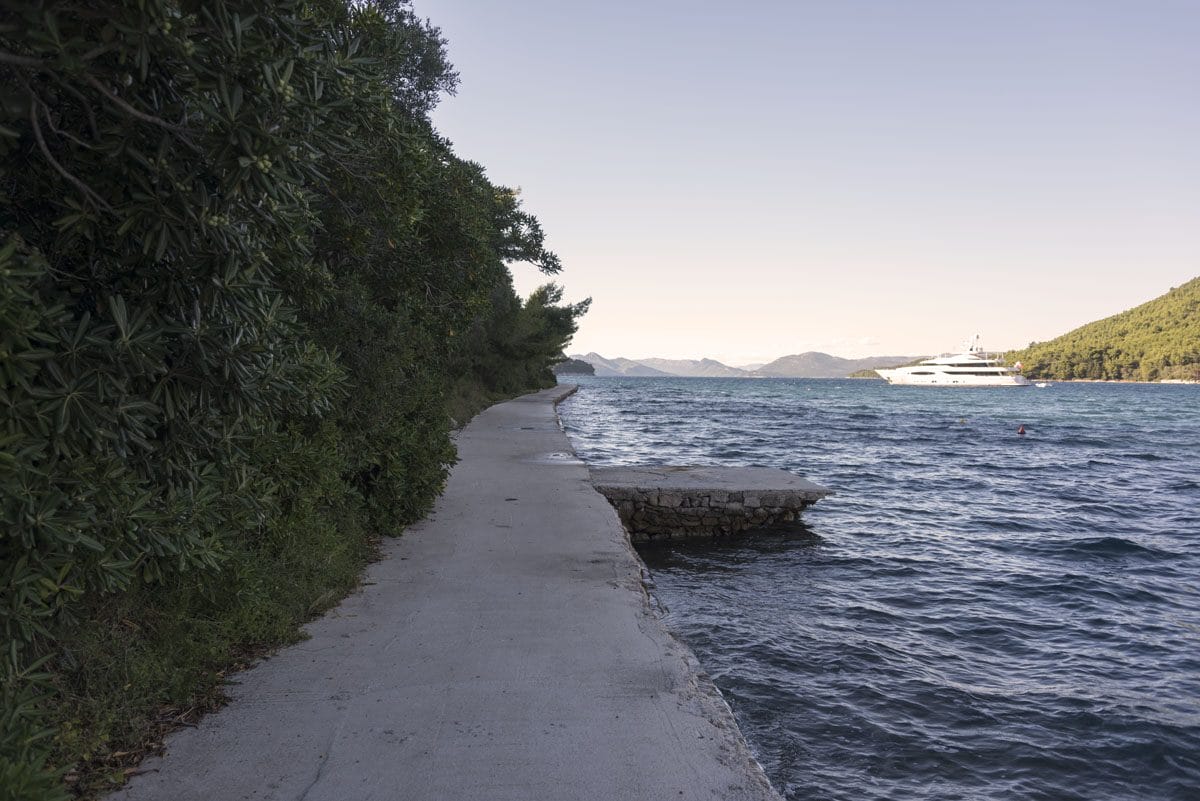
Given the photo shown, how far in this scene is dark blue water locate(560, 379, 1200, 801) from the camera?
6.04 meters

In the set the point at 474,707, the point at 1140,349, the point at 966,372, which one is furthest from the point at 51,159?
the point at 1140,349

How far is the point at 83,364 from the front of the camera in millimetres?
3170

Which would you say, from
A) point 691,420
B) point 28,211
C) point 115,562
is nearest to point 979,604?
point 115,562

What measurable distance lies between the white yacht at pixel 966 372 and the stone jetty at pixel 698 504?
134552 mm

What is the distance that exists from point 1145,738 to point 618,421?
38.1 m

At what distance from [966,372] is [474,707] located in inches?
5838

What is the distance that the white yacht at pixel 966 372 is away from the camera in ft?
438

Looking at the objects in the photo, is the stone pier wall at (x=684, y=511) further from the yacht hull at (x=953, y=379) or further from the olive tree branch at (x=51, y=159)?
the yacht hull at (x=953, y=379)

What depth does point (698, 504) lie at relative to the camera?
14.0m

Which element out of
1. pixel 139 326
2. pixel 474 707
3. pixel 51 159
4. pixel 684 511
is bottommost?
pixel 684 511

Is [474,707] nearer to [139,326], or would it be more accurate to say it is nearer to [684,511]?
[139,326]

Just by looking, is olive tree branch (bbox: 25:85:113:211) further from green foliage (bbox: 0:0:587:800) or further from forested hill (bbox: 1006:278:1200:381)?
forested hill (bbox: 1006:278:1200:381)

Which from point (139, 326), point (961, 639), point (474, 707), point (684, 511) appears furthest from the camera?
point (684, 511)

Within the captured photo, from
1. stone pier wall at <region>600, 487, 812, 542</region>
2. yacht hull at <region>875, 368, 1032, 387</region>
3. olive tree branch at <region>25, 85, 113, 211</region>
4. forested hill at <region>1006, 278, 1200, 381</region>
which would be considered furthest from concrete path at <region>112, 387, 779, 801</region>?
forested hill at <region>1006, 278, 1200, 381</region>
